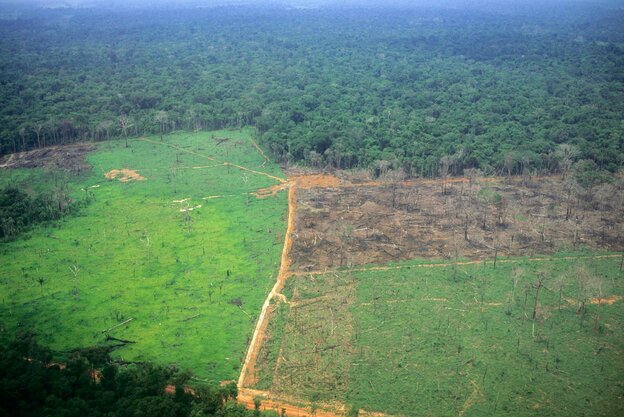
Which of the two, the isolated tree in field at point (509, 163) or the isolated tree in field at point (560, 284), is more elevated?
the isolated tree in field at point (509, 163)

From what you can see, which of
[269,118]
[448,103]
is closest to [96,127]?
[269,118]

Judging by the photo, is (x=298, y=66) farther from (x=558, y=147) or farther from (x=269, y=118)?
(x=558, y=147)

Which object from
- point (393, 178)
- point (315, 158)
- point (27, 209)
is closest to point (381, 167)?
point (393, 178)

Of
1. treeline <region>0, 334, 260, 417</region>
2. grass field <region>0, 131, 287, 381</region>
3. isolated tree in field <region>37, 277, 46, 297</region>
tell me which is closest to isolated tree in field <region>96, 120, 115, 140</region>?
grass field <region>0, 131, 287, 381</region>

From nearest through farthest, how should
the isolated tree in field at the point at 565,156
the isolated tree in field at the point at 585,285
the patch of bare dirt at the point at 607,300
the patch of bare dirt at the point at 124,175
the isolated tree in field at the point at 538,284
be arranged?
the isolated tree in field at the point at 538,284
the patch of bare dirt at the point at 607,300
the isolated tree in field at the point at 585,285
the isolated tree in field at the point at 565,156
the patch of bare dirt at the point at 124,175

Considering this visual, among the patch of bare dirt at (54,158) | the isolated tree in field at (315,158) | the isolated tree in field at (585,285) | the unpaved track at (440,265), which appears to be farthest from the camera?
the patch of bare dirt at (54,158)

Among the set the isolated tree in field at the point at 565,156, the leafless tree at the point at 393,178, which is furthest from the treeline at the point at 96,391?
the isolated tree in field at the point at 565,156

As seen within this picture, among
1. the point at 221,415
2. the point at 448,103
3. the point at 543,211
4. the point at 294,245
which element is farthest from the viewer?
the point at 448,103

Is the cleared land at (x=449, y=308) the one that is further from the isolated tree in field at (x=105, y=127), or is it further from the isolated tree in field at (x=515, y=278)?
the isolated tree in field at (x=105, y=127)
